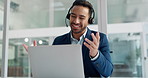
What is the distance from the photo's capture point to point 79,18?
1297mm

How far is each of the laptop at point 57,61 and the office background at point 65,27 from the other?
142cm

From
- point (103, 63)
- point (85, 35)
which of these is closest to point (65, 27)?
point (85, 35)

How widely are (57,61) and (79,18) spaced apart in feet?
1.35

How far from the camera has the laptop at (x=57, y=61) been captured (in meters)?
0.99

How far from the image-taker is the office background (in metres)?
2.96

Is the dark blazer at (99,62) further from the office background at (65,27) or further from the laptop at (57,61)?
the office background at (65,27)

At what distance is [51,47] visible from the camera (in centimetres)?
103

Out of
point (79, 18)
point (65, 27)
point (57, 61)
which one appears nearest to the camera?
point (57, 61)

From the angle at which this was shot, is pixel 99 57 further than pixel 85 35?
No

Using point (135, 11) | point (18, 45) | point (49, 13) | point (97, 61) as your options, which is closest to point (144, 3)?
point (135, 11)

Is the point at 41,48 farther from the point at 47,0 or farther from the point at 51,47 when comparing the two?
the point at 47,0

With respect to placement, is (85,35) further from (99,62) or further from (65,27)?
(65,27)

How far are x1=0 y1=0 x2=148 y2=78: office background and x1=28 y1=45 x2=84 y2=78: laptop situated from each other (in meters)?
1.42

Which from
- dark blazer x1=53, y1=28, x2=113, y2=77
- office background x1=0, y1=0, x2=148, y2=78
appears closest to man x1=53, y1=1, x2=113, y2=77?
dark blazer x1=53, y1=28, x2=113, y2=77
